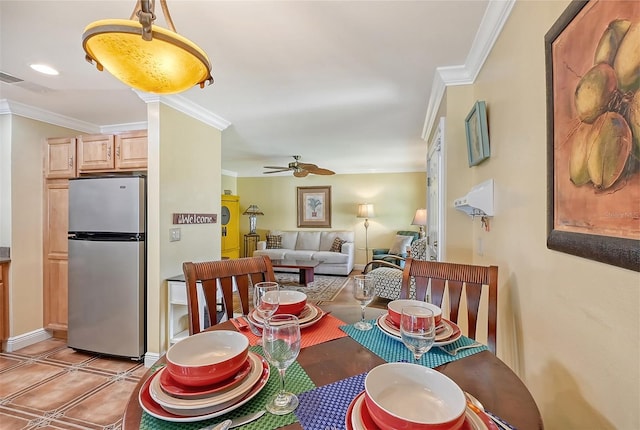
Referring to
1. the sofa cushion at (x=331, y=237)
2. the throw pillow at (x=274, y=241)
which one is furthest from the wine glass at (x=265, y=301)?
the throw pillow at (x=274, y=241)

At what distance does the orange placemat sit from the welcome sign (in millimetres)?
1717

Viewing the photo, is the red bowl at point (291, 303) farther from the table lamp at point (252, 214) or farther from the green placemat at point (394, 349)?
the table lamp at point (252, 214)

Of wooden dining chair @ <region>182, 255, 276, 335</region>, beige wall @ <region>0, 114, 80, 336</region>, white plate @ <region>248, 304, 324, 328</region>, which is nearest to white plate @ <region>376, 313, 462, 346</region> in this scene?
white plate @ <region>248, 304, 324, 328</region>

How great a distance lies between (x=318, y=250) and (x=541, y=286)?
215 inches

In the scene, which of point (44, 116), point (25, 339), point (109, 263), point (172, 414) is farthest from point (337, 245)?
point (172, 414)

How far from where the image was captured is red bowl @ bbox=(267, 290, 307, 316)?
1207 millimetres

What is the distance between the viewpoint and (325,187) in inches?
272

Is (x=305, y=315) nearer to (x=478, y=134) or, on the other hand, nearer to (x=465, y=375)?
(x=465, y=375)

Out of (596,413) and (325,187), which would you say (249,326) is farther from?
(325,187)

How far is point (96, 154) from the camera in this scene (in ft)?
8.82

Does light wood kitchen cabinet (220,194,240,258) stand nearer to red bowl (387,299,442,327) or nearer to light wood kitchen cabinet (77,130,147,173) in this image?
light wood kitchen cabinet (77,130,147,173)

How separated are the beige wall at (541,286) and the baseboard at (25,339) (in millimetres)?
4027

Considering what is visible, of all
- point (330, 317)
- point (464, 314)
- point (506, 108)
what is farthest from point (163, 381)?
point (464, 314)

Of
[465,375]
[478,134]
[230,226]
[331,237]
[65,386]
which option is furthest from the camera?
[230,226]
